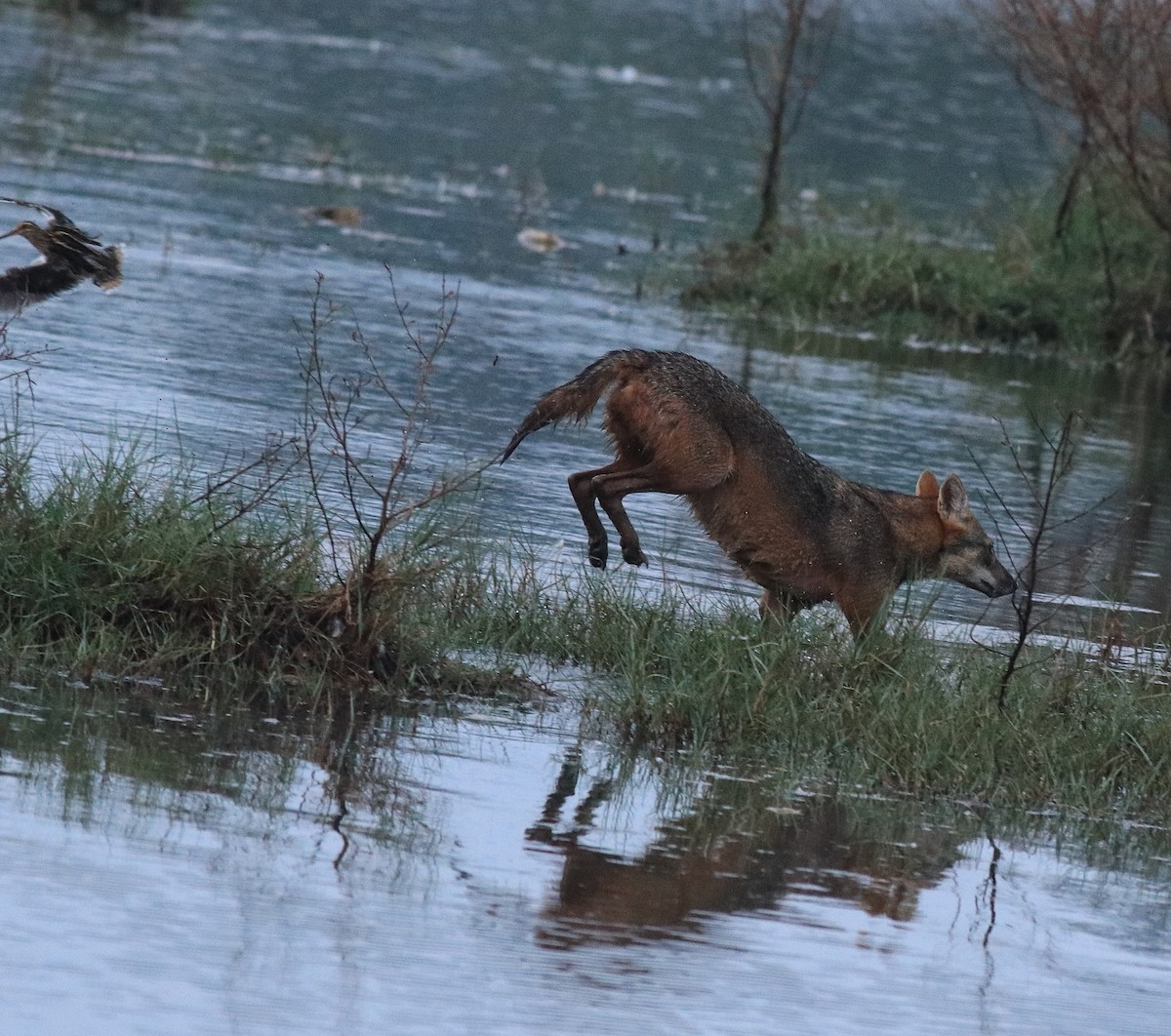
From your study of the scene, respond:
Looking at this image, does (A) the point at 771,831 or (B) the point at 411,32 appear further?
(B) the point at 411,32

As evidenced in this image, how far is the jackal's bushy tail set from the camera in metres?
9.21

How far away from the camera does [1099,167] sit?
22.0 meters

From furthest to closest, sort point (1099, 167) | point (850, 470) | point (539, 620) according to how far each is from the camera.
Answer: point (1099, 167) < point (850, 470) < point (539, 620)

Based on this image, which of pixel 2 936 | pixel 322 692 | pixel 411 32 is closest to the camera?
pixel 2 936

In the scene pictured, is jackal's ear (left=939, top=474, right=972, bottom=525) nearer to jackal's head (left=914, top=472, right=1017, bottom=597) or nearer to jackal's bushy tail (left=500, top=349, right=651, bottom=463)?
jackal's head (left=914, top=472, right=1017, bottom=597)

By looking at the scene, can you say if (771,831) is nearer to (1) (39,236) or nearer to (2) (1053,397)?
(1) (39,236)

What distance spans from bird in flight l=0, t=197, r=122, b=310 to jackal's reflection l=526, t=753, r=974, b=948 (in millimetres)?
2473

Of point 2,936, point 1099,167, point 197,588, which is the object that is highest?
point 1099,167

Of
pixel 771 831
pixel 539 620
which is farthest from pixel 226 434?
pixel 771 831

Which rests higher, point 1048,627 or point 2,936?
point 1048,627

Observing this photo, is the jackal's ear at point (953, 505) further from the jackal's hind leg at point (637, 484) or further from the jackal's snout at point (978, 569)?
the jackal's hind leg at point (637, 484)

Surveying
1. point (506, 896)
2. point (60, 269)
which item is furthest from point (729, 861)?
point (60, 269)

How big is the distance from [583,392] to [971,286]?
38.2ft

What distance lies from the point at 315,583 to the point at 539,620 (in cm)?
105
